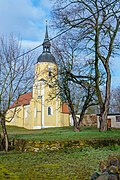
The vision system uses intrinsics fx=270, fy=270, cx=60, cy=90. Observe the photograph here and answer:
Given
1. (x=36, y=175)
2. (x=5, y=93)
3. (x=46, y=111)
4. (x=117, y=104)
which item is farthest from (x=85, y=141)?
(x=117, y=104)

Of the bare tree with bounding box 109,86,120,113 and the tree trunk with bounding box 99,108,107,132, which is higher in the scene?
the bare tree with bounding box 109,86,120,113

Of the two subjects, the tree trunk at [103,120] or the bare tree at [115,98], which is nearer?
the tree trunk at [103,120]

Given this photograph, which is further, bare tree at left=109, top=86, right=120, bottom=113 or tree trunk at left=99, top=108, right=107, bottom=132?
bare tree at left=109, top=86, right=120, bottom=113

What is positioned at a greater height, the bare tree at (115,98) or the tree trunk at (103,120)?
the bare tree at (115,98)

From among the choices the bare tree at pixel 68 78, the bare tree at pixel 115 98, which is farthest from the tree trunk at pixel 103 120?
the bare tree at pixel 115 98

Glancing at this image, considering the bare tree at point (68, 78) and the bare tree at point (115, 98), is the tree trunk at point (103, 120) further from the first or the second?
the bare tree at point (115, 98)

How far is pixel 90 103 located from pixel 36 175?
18439 mm

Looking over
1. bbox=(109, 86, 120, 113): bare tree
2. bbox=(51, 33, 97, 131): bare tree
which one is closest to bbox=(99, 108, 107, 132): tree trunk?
bbox=(51, 33, 97, 131): bare tree

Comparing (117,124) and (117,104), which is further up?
(117,104)

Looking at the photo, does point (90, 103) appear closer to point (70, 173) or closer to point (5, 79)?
point (5, 79)

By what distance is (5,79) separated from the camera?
15258 millimetres

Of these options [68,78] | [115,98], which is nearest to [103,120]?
[68,78]

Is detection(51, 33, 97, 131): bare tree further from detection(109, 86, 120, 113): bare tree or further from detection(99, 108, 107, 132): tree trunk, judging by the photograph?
detection(109, 86, 120, 113): bare tree

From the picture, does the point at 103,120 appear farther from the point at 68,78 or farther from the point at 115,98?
the point at 115,98
